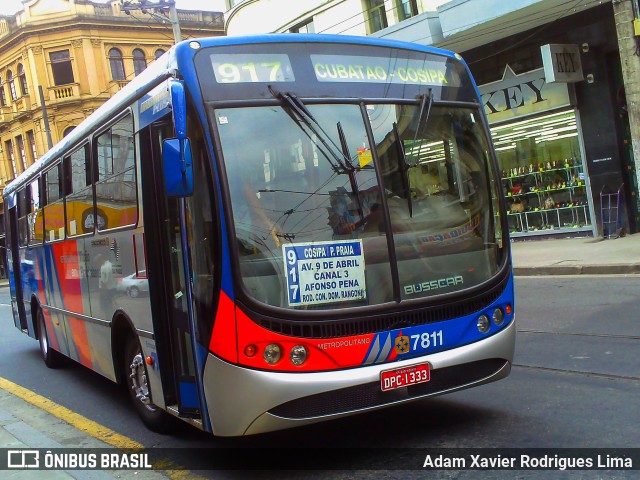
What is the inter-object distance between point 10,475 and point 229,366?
1981 mm

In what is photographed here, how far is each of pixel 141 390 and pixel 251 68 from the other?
2937 mm

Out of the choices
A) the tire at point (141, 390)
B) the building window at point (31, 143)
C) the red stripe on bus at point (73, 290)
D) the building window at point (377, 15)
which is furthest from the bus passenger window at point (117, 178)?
the building window at point (31, 143)

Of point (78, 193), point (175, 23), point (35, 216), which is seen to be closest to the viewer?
point (78, 193)

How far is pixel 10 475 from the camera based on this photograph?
193 inches

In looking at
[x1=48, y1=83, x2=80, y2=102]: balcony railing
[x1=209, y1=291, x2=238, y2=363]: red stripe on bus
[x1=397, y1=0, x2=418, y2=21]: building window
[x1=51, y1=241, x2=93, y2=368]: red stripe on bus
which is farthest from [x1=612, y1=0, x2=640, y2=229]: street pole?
[x1=48, y1=83, x2=80, y2=102]: balcony railing

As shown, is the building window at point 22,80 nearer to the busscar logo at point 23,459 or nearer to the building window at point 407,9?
the building window at point 407,9

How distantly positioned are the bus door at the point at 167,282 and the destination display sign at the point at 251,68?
539 millimetres

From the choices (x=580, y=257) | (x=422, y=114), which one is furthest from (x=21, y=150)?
(x=422, y=114)

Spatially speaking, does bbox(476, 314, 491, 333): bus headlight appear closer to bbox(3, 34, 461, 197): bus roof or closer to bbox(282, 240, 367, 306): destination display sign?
bbox(282, 240, 367, 306): destination display sign

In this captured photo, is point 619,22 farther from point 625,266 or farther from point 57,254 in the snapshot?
point 57,254

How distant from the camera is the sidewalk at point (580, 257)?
11.7 m

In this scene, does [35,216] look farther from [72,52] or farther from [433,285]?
[72,52]

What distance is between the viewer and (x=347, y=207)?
4492mm

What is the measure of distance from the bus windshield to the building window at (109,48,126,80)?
37529mm
